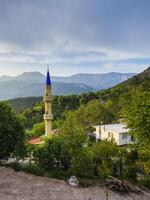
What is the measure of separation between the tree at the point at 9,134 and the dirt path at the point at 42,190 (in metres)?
3.26

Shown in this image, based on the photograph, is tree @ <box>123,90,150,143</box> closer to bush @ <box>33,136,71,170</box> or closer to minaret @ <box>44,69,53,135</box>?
bush @ <box>33,136,71,170</box>

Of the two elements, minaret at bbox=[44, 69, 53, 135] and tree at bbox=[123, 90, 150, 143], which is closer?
tree at bbox=[123, 90, 150, 143]

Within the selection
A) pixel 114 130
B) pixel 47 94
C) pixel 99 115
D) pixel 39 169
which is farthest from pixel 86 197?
pixel 99 115

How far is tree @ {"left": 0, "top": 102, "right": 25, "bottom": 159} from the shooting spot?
2314 centimetres

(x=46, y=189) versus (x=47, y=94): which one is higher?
(x=47, y=94)

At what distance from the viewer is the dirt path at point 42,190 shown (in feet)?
54.4

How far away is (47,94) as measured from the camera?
38.6m

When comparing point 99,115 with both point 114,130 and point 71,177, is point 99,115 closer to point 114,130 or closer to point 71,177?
point 114,130

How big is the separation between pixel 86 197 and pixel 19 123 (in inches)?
365

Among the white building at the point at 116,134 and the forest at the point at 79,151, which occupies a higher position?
the forest at the point at 79,151

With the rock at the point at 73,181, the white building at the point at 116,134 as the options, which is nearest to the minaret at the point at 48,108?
the white building at the point at 116,134

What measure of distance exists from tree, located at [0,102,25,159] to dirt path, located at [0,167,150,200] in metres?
3.26

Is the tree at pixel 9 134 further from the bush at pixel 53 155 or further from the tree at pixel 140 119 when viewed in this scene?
the tree at pixel 140 119

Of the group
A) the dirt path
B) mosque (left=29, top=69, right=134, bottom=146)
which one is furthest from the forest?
mosque (left=29, top=69, right=134, bottom=146)
